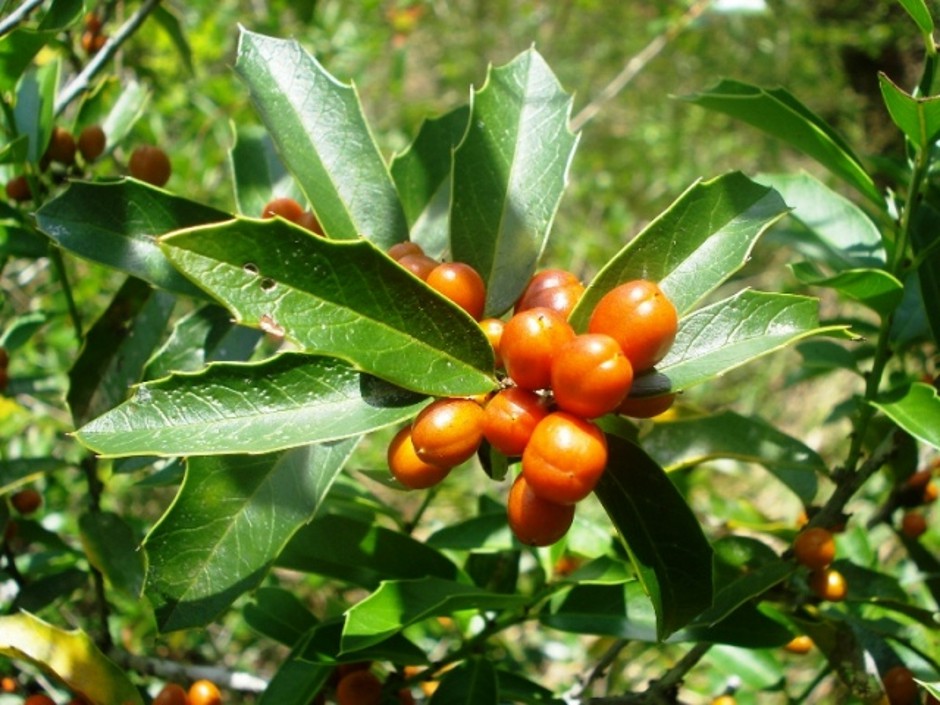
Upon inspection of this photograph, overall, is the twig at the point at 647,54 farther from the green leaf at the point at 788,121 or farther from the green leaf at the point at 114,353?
the green leaf at the point at 114,353

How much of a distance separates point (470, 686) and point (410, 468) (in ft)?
1.50

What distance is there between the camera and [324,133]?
1.10m

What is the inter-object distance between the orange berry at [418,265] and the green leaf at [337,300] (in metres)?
0.11

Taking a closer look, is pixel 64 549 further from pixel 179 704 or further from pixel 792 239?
→ pixel 792 239

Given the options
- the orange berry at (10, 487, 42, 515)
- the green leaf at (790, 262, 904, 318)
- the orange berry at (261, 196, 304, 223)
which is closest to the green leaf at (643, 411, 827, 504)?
the green leaf at (790, 262, 904, 318)

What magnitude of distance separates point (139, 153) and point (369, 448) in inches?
95.8

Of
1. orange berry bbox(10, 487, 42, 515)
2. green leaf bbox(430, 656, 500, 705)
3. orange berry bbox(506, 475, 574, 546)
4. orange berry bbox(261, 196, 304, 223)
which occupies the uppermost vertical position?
orange berry bbox(261, 196, 304, 223)

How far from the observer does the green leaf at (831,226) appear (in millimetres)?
1426

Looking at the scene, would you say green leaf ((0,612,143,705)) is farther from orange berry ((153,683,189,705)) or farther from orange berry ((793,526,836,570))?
orange berry ((793,526,836,570))

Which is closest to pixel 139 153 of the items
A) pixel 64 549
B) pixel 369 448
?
pixel 64 549

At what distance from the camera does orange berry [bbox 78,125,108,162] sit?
1534 mm

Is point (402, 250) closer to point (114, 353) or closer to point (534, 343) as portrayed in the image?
point (534, 343)

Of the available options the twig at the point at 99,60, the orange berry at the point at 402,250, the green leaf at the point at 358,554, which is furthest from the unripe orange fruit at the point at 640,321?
the twig at the point at 99,60

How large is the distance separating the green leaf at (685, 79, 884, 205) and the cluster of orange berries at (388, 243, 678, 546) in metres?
0.47
